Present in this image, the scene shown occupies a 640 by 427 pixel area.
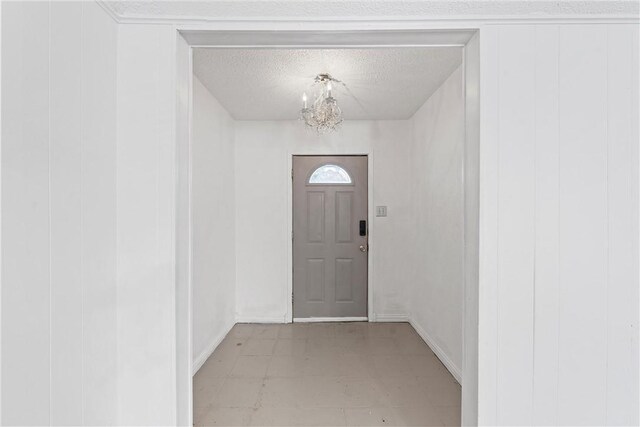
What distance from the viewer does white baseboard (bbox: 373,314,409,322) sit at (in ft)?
12.7

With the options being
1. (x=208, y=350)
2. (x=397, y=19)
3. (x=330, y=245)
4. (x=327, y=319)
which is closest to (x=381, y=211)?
(x=330, y=245)

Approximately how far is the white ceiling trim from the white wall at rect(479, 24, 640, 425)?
5cm

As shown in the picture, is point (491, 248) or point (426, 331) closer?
point (491, 248)

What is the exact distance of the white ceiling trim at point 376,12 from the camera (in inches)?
53.1

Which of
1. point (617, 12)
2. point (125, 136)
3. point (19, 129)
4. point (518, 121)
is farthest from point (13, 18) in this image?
point (617, 12)

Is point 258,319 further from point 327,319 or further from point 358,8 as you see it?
point 358,8

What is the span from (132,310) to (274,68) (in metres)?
1.89

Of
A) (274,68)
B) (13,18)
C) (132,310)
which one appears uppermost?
(274,68)

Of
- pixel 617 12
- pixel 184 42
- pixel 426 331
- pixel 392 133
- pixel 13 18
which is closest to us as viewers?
pixel 13 18

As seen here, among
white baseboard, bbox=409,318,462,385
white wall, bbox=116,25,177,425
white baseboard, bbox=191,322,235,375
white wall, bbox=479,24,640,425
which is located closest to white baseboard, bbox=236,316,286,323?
white baseboard, bbox=191,322,235,375

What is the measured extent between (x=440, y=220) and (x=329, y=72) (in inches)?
61.1

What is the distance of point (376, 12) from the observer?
1.39 metres

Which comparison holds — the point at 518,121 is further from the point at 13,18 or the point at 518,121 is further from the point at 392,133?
the point at 392,133

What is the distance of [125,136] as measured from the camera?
141cm
